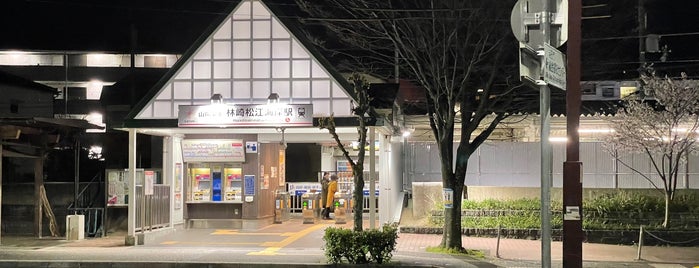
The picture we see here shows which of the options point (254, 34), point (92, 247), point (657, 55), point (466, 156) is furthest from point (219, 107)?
point (657, 55)

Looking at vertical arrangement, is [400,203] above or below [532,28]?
below

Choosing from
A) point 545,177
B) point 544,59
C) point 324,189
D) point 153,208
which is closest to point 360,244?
point 545,177

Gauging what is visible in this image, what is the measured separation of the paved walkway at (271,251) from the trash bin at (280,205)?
1935mm

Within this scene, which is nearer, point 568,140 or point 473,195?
point 568,140

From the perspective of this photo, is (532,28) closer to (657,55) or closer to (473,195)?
(473,195)

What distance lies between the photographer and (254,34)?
17.1 metres

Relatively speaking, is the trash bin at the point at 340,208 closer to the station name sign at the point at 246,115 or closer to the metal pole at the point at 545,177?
Answer: the station name sign at the point at 246,115

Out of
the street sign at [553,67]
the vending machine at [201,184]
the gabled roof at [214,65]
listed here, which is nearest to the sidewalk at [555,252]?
the gabled roof at [214,65]

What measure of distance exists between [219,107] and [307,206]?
722cm

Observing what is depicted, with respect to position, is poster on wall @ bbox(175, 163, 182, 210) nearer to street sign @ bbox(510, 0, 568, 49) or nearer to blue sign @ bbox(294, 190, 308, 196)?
blue sign @ bbox(294, 190, 308, 196)

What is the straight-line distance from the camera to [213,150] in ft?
67.7

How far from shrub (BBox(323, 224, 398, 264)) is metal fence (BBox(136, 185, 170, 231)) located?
669 centimetres

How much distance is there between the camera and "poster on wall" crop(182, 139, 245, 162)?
20.5 metres

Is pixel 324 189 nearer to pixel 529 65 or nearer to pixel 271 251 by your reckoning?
pixel 271 251
